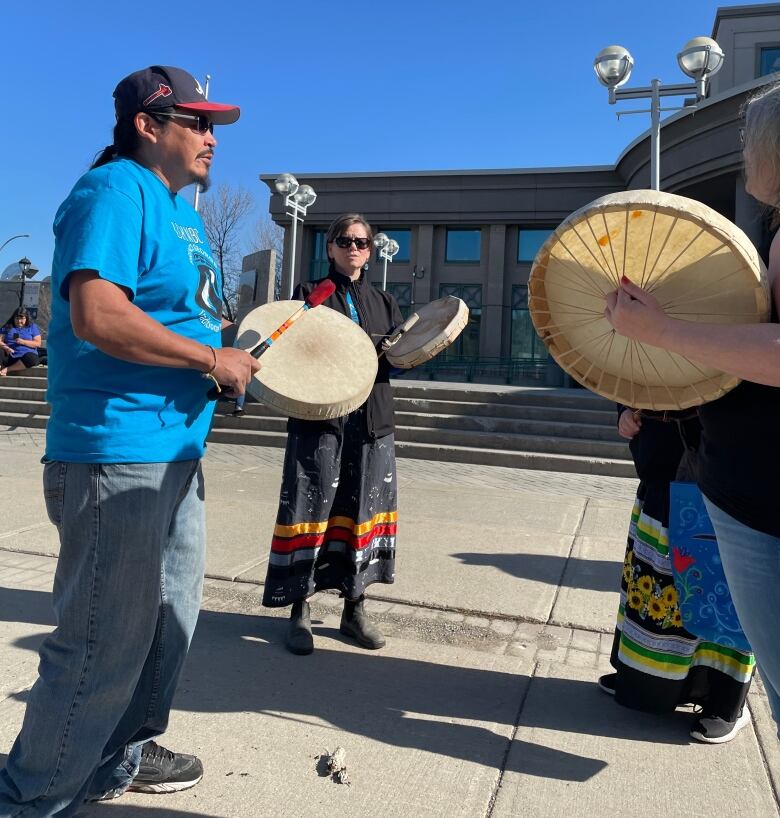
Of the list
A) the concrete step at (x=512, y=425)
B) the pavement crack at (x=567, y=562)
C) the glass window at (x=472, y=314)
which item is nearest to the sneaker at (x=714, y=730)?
the pavement crack at (x=567, y=562)

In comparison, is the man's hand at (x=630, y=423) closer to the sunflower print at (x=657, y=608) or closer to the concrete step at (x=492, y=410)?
the sunflower print at (x=657, y=608)

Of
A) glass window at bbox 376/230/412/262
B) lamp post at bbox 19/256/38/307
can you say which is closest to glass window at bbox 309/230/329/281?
glass window at bbox 376/230/412/262

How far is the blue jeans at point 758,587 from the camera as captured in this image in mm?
1449

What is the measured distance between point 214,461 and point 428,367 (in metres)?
18.5

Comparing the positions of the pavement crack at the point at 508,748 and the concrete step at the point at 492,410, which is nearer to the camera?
the pavement crack at the point at 508,748

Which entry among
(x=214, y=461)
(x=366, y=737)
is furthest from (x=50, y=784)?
(x=214, y=461)

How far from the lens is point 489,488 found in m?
7.57

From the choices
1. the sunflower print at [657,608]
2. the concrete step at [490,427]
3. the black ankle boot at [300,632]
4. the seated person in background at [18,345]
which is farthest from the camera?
the seated person in background at [18,345]

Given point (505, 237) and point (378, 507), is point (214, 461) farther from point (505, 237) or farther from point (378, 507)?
point (505, 237)

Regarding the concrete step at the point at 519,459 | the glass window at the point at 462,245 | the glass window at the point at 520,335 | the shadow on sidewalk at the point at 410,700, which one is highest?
the glass window at the point at 462,245

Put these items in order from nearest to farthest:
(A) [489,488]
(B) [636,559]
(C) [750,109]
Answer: (C) [750,109], (B) [636,559], (A) [489,488]

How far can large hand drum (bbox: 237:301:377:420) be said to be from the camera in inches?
104

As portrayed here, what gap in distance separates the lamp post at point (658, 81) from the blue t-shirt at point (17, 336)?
11158 mm

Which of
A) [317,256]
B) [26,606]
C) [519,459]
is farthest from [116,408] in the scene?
[317,256]
